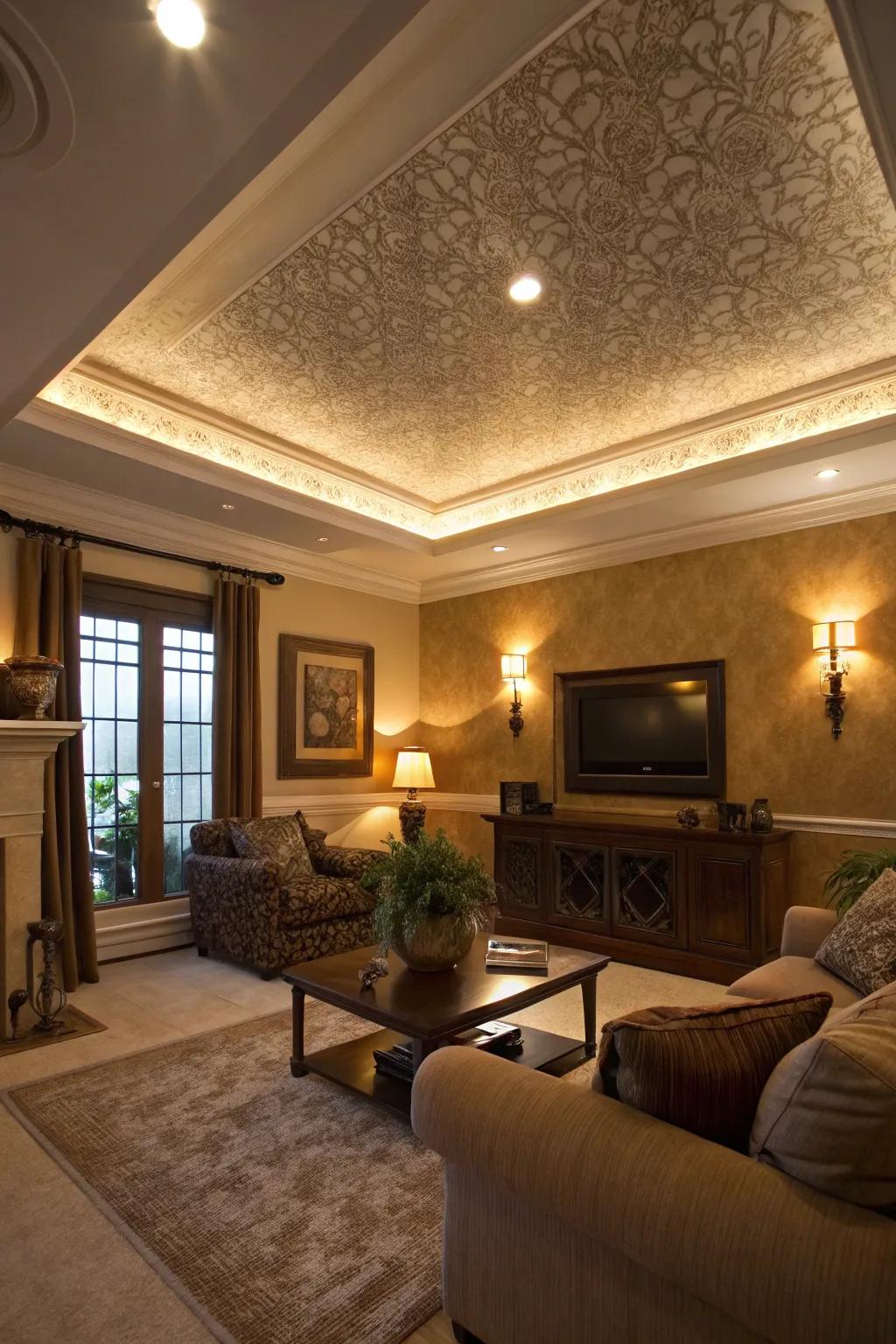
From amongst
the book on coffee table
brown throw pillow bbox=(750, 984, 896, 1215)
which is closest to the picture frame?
the book on coffee table

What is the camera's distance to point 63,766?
4.27m

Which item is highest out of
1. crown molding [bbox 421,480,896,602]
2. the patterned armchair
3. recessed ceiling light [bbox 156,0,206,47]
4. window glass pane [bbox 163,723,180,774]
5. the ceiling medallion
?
recessed ceiling light [bbox 156,0,206,47]

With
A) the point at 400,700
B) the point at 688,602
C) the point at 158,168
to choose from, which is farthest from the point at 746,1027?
the point at 400,700

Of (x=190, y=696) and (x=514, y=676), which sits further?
(x=514, y=676)

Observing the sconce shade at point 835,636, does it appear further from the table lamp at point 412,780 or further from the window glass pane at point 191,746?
the window glass pane at point 191,746

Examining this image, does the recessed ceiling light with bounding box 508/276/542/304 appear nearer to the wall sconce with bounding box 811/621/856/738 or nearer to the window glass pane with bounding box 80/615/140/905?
the wall sconce with bounding box 811/621/856/738

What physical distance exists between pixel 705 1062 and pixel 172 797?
431cm

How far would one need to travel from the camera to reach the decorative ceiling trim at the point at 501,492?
3963 mm

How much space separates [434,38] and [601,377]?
2.10 metres

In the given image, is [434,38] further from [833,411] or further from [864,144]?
[833,411]

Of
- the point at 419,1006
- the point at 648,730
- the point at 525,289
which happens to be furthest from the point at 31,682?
the point at 648,730

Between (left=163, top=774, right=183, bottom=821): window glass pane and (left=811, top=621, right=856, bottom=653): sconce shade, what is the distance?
4.05 m

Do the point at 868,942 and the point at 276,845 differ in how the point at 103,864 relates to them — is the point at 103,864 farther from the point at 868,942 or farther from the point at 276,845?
the point at 868,942

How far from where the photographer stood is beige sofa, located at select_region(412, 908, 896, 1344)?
3.68ft
